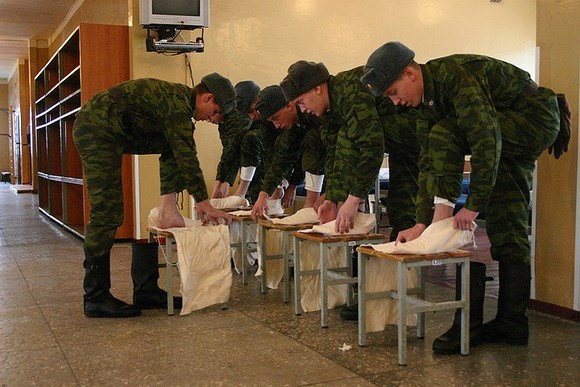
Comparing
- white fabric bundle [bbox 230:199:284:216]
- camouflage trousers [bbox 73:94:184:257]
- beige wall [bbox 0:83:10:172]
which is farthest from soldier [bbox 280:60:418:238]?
beige wall [bbox 0:83:10:172]

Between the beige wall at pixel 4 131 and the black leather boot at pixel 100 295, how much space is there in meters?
22.2

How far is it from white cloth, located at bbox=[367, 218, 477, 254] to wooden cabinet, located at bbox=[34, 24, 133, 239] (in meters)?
4.15

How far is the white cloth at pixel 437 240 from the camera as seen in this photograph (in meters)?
2.47

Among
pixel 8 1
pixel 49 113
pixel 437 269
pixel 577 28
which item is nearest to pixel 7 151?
pixel 8 1

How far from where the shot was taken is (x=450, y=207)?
2.56 metres

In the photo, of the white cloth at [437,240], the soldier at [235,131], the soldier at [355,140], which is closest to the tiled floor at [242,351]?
the white cloth at [437,240]

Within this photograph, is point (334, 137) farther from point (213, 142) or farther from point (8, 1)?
point (8, 1)

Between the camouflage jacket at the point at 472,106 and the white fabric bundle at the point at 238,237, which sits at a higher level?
the camouflage jacket at the point at 472,106

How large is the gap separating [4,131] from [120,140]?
22619 mm

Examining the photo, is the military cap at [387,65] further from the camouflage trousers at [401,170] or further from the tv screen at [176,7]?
the tv screen at [176,7]

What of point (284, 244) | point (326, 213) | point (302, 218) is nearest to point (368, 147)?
point (326, 213)

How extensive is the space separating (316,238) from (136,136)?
1.17 metres

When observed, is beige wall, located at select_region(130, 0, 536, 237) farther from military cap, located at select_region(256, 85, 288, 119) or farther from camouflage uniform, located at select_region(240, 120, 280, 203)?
military cap, located at select_region(256, 85, 288, 119)

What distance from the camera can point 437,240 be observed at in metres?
2.48
